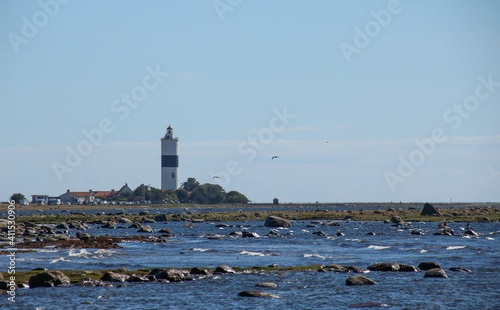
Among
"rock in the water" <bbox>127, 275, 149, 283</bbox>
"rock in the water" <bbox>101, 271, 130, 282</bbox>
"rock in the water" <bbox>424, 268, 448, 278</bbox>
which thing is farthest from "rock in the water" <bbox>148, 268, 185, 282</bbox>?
"rock in the water" <bbox>424, 268, 448, 278</bbox>

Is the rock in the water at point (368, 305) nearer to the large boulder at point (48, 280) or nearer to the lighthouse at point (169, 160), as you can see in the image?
the large boulder at point (48, 280)

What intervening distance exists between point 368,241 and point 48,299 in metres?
38.7

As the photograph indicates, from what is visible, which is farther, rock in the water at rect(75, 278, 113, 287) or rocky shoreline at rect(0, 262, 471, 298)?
rock in the water at rect(75, 278, 113, 287)

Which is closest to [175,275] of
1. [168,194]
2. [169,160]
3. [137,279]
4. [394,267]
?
[137,279]

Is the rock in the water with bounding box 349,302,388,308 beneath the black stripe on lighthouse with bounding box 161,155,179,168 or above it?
beneath

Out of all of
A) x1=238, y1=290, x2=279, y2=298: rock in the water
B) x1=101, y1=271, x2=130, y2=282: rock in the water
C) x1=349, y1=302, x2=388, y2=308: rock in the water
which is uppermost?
x1=101, y1=271, x2=130, y2=282: rock in the water

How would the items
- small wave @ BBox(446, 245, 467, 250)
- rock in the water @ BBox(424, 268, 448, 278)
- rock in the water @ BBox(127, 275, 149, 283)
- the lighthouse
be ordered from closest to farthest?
rock in the water @ BBox(127, 275, 149, 283)
rock in the water @ BBox(424, 268, 448, 278)
small wave @ BBox(446, 245, 467, 250)
the lighthouse

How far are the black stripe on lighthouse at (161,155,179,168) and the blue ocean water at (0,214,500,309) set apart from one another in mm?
120317

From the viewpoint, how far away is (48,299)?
26.8m

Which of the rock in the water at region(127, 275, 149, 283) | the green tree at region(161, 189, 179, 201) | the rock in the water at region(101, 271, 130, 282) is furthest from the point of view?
the green tree at region(161, 189, 179, 201)

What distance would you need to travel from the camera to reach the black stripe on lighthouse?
7023 inches

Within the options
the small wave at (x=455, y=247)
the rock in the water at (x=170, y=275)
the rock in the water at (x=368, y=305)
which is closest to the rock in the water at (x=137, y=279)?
the rock in the water at (x=170, y=275)

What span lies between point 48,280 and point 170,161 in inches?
5922

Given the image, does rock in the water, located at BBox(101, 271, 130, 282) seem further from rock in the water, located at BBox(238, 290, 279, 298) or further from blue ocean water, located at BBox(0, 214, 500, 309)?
rock in the water, located at BBox(238, 290, 279, 298)
